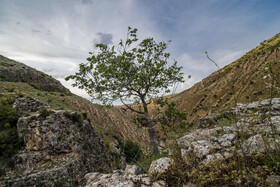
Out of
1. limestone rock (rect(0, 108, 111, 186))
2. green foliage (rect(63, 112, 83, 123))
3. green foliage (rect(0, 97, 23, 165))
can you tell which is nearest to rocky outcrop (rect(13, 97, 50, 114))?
green foliage (rect(0, 97, 23, 165))

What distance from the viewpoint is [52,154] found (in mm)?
10594

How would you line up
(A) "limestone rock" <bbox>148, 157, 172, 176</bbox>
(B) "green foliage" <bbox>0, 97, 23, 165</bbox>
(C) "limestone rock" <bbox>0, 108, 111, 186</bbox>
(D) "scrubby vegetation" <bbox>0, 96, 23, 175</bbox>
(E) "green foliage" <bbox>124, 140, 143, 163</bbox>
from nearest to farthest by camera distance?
(A) "limestone rock" <bbox>148, 157, 172, 176</bbox>
(E) "green foliage" <bbox>124, 140, 143, 163</bbox>
(C) "limestone rock" <bbox>0, 108, 111, 186</bbox>
(D) "scrubby vegetation" <bbox>0, 96, 23, 175</bbox>
(B) "green foliage" <bbox>0, 97, 23, 165</bbox>

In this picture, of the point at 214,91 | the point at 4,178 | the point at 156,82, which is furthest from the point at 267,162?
the point at 214,91

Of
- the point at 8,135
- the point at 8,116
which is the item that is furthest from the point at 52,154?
the point at 8,116

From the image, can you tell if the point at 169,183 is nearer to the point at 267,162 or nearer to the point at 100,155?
the point at 267,162

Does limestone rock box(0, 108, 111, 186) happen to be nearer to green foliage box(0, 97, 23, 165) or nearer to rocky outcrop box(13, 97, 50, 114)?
green foliage box(0, 97, 23, 165)

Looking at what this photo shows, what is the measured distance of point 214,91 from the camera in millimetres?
32562

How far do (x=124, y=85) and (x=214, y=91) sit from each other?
3003cm

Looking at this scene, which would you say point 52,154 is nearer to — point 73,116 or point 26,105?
point 73,116

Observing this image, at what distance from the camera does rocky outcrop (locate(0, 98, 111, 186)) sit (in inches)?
369

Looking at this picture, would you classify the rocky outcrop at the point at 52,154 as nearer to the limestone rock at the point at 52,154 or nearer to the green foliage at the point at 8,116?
the limestone rock at the point at 52,154

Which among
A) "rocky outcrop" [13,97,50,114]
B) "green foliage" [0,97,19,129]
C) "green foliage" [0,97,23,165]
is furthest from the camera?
"rocky outcrop" [13,97,50,114]

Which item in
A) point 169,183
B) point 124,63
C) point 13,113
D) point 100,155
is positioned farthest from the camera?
point 100,155

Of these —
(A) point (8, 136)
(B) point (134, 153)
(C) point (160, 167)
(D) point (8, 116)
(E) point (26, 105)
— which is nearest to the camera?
(C) point (160, 167)
